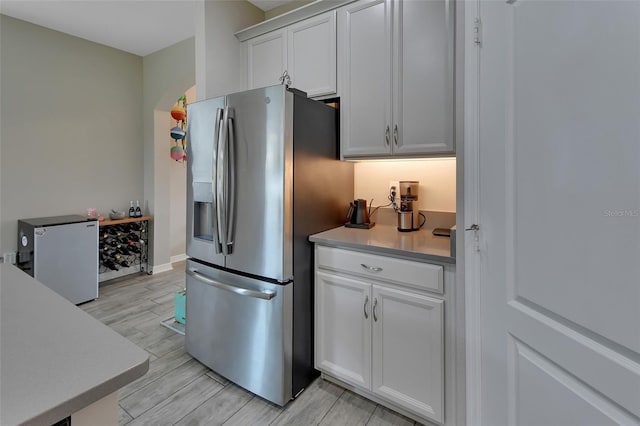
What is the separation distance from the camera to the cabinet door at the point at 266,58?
7.63 ft

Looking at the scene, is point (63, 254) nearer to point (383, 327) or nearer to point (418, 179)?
point (383, 327)

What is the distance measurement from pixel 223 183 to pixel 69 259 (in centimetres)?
243

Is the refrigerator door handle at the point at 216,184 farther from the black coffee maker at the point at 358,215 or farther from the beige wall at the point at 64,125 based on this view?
the beige wall at the point at 64,125

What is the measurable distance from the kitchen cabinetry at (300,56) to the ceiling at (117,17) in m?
0.57

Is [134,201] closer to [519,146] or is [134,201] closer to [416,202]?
[416,202]

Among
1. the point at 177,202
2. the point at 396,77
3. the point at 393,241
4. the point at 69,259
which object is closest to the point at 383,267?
the point at 393,241

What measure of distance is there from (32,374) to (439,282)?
140 centimetres

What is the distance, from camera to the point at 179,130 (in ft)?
14.1

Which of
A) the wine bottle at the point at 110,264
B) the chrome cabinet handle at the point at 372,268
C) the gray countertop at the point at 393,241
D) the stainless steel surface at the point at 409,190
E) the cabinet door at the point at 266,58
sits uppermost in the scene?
the cabinet door at the point at 266,58

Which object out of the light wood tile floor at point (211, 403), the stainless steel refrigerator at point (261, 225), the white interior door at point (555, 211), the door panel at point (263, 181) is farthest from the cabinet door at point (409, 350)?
the door panel at point (263, 181)

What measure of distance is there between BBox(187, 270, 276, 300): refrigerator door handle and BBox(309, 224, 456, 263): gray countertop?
40 centimetres

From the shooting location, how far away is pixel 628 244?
2.09 ft

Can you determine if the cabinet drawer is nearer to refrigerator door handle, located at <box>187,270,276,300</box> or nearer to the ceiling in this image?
refrigerator door handle, located at <box>187,270,276,300</box>

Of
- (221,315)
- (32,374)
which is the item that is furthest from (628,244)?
(221,315)
